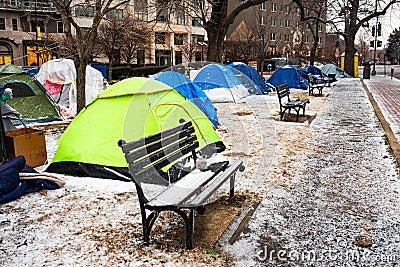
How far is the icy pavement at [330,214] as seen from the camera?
3.80m

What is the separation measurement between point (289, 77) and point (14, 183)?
62.5ft

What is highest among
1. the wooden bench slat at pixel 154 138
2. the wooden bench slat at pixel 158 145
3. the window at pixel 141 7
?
the window at pixel 141 7

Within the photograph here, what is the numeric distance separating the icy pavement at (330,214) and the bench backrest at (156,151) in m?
1.20

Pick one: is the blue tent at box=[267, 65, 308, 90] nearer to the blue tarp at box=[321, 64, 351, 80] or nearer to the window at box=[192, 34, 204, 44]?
the blue tarp at box=[321, 64, 351, 80]

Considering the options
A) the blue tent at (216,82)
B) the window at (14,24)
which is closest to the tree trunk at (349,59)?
the blue tent at (216,82)

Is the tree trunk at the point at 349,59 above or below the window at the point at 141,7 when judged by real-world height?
below

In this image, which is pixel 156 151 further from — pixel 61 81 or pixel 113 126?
pixel 61 81

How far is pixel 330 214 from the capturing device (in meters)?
4.73

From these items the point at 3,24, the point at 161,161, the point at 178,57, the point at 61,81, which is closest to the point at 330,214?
the point at 161,161

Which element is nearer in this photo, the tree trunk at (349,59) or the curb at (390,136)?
the curb at (390,136)

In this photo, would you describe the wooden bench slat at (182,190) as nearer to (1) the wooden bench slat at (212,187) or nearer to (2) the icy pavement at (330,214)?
(1) the wooden bench slat at (212,187)

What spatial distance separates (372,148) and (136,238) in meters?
5.61

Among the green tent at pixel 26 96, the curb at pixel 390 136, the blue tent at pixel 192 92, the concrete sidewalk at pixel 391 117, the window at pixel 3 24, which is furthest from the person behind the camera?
the window at pixel 3 24

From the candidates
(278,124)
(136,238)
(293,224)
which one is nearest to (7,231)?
(136,238)
